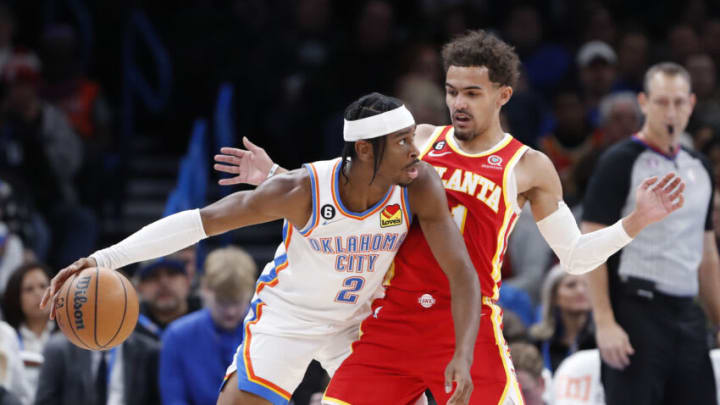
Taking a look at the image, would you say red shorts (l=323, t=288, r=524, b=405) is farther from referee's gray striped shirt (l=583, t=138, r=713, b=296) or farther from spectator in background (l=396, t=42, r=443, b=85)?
spectator in background (l=396, t=42, r=443, b=85)

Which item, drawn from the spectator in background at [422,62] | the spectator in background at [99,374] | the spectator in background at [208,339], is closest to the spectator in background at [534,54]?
the spectator in background at [422,62]

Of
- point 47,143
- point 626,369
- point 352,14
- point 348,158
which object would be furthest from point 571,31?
point 348,158

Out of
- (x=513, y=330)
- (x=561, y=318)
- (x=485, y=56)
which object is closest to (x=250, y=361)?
(x=485, y=56)

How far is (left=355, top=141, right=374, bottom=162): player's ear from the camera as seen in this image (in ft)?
14.9

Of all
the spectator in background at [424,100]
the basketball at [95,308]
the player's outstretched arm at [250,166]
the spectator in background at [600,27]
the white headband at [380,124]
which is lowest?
the basketball at [95,308]

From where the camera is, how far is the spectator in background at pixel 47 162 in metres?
9.24

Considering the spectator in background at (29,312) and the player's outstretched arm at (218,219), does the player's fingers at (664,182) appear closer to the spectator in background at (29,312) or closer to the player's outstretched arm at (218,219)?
the player's outstretched arm at (218,219)

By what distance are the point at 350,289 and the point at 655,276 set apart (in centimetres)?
174

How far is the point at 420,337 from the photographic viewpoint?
15.4 ft

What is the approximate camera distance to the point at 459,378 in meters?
4.26

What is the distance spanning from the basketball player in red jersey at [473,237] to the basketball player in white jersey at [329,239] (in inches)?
Result: 7.1

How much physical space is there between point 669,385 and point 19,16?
8017 mm

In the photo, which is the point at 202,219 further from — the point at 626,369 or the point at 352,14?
the point at 352,14

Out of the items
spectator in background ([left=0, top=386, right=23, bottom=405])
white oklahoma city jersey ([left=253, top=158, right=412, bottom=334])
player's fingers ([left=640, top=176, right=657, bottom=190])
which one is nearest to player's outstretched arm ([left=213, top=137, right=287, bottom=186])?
white oklahoma city jersey ([left=253, top=158, right=412, bottom=334])
